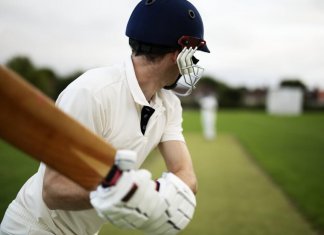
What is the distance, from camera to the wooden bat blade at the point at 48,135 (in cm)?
99

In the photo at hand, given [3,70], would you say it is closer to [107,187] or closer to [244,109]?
[107,187]

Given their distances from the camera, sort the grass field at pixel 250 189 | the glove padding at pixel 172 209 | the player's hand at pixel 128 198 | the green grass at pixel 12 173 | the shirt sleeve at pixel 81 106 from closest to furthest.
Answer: the player's hand at pixel 128 198
the glove padding at pixel 172 209
the shirt sleeve at pixel 81 106
the grass field at pixel 250 189
the green grass at pixel 12 173

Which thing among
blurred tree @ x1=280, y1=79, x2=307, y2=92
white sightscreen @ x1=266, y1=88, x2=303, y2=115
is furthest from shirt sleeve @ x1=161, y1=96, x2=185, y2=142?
blurred tree @ x1=280, y1=79, x2=307, y2=92

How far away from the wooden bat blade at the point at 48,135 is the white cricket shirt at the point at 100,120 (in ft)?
1.52

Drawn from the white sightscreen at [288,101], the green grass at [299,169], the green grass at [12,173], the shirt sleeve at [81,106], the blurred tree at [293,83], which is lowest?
the blurred tree at [293,83]

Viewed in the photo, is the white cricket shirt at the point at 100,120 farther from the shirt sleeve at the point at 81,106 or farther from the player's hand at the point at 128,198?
the player's hand at the point at 128,198

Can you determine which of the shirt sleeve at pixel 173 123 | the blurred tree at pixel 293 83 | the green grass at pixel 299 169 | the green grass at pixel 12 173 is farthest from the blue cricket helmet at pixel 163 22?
the blurred tree at pixel 293 83

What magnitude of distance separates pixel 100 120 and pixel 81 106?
0.15 metres

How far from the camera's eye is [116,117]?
1.80 meters

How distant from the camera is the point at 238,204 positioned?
597 cm

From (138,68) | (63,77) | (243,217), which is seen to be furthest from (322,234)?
(63,77)

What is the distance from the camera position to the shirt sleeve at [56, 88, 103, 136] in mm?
1537

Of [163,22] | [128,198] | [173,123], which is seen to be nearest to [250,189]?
[173,123]

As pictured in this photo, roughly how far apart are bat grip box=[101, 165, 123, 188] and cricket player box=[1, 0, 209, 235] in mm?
281
